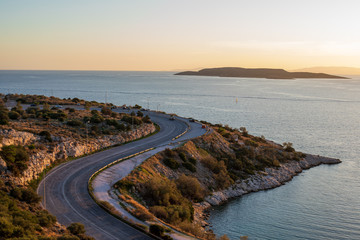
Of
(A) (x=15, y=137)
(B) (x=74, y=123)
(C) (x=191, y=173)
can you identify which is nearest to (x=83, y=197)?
(A) (x=15, y=137)

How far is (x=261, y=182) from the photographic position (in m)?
57.2

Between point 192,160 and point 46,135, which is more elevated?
point 46,135

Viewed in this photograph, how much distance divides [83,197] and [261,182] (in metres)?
34.5

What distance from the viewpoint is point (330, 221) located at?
43.0 m

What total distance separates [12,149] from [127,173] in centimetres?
1502

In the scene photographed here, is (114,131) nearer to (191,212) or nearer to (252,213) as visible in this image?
(191,212)

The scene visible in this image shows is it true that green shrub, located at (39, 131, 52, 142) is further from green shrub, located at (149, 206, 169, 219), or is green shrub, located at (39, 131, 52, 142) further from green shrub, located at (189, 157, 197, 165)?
green shrub, located at (189, 157, 197, 165)

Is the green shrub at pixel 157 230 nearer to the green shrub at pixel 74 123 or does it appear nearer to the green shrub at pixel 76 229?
the green shrub at pixel 76 229

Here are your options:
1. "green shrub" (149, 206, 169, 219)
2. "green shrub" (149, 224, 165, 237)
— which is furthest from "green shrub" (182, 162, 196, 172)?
"green shrub" (149, 224, 165, 237)

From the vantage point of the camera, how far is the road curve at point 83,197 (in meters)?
28.6

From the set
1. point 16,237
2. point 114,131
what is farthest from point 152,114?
point 16,237

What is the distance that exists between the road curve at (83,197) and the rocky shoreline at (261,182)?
13.9m

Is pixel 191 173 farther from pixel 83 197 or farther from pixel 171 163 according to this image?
pixel 83 197

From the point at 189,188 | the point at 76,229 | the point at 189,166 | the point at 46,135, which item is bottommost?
the point at 189,188
